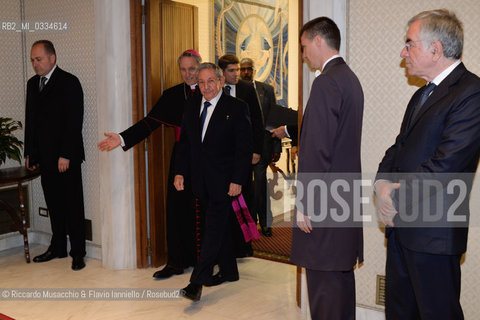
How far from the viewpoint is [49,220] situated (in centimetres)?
482

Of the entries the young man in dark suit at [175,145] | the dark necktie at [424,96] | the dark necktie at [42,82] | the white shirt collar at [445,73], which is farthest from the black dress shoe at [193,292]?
the dark necktie at [42,82]

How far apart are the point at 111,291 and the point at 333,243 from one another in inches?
78.0

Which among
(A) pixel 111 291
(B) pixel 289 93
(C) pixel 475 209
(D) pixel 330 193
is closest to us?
(D) pixel 330 193

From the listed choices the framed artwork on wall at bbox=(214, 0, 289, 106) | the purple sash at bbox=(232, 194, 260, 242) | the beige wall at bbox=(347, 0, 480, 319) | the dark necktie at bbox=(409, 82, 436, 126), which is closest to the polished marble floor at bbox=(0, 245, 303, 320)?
the purple sash at bbox=(232, 194, 260, 242)

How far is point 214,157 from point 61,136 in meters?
1.60

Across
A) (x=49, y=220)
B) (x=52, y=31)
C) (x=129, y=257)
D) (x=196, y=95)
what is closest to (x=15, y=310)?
(x=129, y=257)

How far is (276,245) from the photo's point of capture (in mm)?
4855

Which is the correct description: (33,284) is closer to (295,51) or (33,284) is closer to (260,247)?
(260,247)

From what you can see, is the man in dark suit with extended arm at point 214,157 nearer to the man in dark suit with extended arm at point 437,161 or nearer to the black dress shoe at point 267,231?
the man in dark suit with extended arm at point 437,161

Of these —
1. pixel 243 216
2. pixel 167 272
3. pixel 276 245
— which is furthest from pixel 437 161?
pixel 276 245

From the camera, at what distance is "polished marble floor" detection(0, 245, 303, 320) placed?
3.28 metres

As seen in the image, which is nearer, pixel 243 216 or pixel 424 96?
pixel 424 96

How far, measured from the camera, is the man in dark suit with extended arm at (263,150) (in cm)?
506

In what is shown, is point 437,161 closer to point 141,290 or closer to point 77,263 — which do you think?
point 141,290
